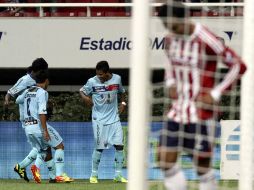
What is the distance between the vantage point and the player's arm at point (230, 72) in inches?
278

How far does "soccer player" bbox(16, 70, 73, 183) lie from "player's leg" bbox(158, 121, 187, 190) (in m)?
5.86

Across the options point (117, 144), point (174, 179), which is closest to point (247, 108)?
point (174, 179)

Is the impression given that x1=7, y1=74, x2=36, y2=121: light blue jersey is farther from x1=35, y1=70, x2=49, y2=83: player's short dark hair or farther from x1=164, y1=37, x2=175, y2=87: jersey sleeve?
x1=164, y1=37, x2=175, y2=87: jersey sleeve

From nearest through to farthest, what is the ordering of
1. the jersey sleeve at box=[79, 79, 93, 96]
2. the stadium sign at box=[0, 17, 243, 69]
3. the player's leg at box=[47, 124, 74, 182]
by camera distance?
the player's leg at box=[47, 124, 74, 182] < the jersey sleeve at box=[79, 79, 93, 96] < the stadium sign at box=[0, 17, 243, 69]

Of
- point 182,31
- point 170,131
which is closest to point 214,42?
point 182,31

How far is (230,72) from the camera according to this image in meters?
7.14

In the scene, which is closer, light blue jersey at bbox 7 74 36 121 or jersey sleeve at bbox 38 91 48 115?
jersey sleeve at bbox 38 91 48 115

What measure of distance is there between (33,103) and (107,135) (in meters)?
1.11

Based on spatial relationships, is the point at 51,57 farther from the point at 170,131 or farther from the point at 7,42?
the point at 170,131

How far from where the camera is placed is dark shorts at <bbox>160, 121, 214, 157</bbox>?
23.8 feet

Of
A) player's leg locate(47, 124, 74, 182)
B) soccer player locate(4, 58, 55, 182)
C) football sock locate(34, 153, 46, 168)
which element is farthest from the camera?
football sock locate(34, 153, 46, 168)

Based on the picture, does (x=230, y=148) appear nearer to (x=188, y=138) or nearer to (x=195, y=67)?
(x=188, y=138)

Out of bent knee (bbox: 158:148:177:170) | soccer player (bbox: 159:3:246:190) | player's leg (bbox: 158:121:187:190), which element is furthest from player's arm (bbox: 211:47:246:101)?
bent knee (bbox: 158:148:177:170)

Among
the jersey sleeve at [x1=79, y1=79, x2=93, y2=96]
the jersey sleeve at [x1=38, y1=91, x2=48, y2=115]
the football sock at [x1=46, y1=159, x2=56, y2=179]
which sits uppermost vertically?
the jersey sleeve at [x1=79, y1=79, x2=93, y2=96]
